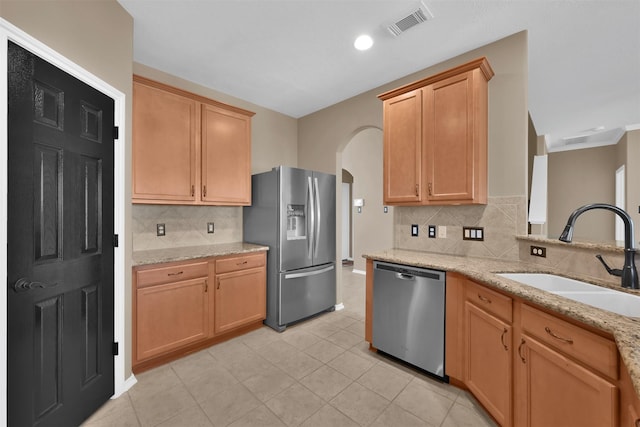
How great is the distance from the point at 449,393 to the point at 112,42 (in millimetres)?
3497

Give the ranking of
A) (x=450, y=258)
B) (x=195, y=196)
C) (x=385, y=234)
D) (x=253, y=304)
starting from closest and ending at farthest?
(x=450, y=258) < (x=195, y=196) < (x=253, y=304) < (x=385, y=234)

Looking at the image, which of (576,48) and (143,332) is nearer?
(143,332)

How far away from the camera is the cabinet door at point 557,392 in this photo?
3.29ft

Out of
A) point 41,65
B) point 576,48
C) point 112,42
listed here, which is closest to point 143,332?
point 41,65

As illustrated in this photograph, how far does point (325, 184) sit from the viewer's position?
341 cm

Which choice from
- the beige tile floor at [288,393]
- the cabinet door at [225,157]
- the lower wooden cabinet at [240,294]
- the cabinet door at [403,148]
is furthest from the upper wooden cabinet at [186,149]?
the cabinet door at [403,148]

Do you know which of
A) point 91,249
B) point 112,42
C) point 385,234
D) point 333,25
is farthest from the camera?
point 385,234

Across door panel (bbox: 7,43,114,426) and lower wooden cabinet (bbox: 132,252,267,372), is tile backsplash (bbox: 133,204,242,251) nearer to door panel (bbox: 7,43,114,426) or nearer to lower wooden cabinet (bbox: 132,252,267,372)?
lower wooden cabinet (bbox: 132,252,267,372)

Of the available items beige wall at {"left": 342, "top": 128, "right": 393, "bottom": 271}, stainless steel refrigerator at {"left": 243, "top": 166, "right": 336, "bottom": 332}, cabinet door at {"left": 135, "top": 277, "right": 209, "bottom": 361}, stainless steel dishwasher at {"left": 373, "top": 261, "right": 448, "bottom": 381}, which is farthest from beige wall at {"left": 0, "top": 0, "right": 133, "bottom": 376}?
beige wall at {"left": 342, "top": 128, "right": 393, "bottom": 271}

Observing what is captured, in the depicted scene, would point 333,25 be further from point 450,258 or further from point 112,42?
point 450,258

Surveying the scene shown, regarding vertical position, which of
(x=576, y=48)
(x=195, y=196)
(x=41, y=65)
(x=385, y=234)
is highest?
(x=576, y=48)

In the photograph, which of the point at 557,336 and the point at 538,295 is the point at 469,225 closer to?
the point at 538,295

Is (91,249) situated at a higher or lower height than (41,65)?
lower

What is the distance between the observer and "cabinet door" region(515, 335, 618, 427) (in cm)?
100
